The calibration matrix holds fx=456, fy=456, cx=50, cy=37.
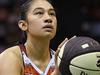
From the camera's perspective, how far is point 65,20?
8445 mm

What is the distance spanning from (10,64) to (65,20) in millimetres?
3804

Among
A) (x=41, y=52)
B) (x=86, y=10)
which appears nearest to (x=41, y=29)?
(x=41, y=52)

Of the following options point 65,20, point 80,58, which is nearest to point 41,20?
point 80,58

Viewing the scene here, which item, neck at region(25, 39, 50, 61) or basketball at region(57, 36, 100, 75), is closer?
basketball at region(57, 36, 100, 75)

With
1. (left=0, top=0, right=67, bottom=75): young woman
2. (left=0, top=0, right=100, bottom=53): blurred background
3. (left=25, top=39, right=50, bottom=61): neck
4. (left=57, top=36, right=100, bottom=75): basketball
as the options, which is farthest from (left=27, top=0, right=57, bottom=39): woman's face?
(left=0, top=0, right=100, bottom=53): blurred background

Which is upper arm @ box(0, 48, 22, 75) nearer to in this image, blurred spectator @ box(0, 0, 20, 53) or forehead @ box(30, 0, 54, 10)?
forehead @ box(30, 0, 54, 10)

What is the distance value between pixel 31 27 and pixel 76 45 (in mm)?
757

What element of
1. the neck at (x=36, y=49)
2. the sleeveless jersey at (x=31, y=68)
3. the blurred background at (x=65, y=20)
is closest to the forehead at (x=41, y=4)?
the neck at (x=36, y=49)

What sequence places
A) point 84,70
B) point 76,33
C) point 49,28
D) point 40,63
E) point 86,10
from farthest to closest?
point 86,10, point 76,33, point 40,63, point 49,28, point 84,70

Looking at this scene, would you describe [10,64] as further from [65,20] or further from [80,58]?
[65,20]

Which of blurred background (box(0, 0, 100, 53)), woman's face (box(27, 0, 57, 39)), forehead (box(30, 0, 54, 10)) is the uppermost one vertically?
forehead (box(30, 0, 54, 10))

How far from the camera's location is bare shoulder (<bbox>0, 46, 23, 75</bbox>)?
4.73m

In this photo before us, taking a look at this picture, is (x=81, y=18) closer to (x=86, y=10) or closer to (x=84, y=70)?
(x=86, y=10)

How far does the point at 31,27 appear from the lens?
4.89 m
